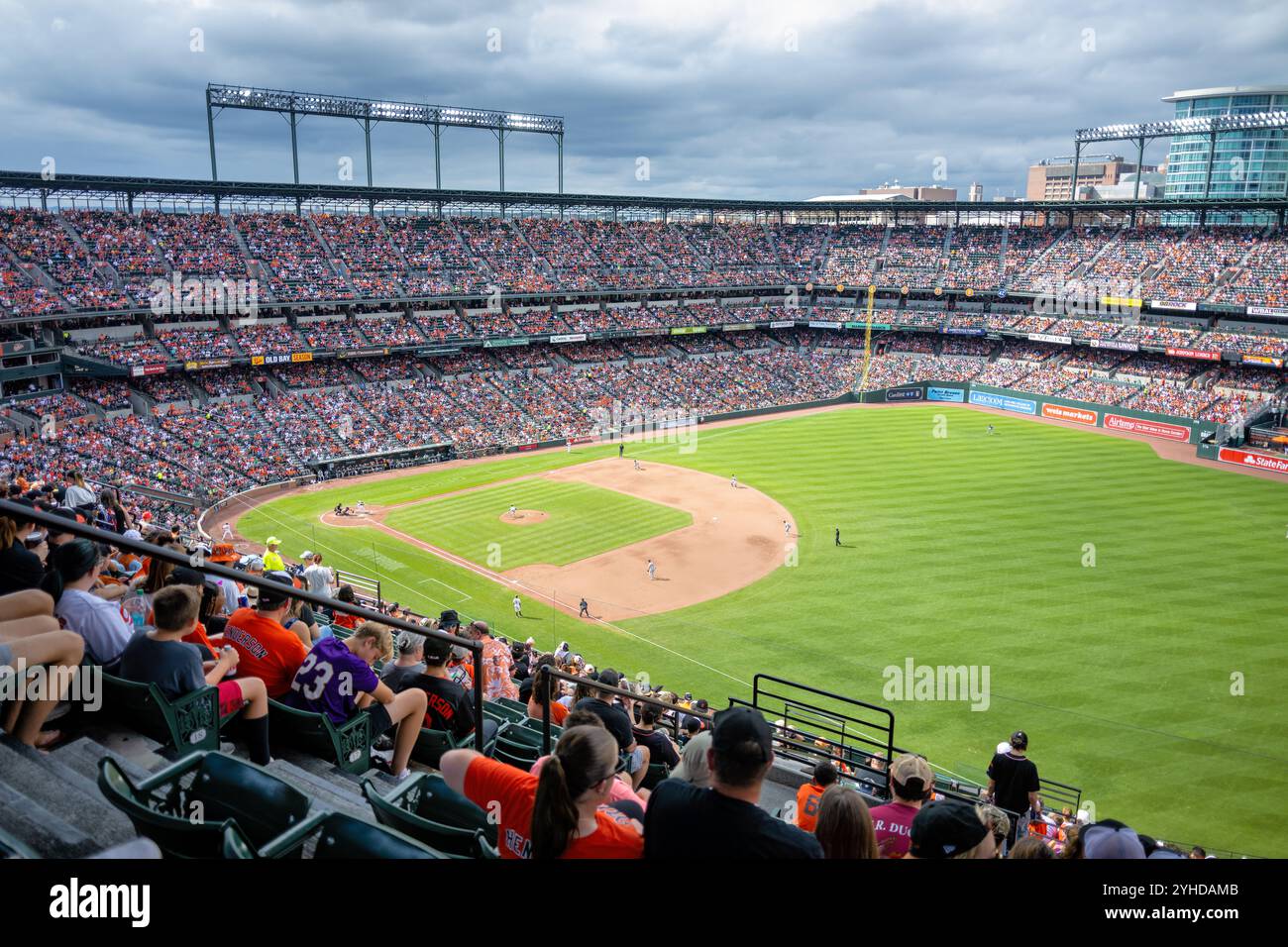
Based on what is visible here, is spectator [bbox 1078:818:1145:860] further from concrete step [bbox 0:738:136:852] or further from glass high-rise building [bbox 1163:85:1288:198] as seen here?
glass high-rise building [bbox 1163:85:1288:198]

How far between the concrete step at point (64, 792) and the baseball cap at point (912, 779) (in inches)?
214

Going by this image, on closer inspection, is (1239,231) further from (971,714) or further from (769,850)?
(769,850)

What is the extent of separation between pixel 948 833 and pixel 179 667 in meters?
5.39

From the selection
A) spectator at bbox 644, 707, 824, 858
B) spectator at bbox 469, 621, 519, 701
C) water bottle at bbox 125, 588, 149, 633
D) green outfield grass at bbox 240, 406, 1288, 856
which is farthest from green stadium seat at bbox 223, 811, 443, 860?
green outfield grass at bbox 240, 406, 1288, 856

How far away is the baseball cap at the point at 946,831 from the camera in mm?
4805

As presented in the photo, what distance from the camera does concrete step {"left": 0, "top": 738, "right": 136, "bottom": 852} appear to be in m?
4.73

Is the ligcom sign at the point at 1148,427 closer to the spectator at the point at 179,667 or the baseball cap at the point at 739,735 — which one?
the baseball cap at the point at 739,735

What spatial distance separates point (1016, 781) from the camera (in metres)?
11.2

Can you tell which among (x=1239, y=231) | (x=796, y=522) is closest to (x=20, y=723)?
(x=796, y=522)

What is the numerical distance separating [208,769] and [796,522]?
37752 mm

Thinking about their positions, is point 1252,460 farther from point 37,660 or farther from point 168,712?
point 37,660
